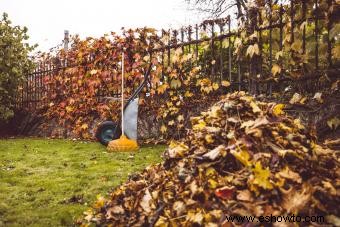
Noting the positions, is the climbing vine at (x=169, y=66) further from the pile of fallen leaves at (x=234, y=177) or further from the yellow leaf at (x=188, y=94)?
the pile of fallen leaves at (x=234, y=177)

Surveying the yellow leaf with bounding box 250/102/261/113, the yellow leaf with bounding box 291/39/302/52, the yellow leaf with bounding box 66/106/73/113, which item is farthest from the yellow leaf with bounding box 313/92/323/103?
the yellow leaf with bounding box 66/106/73/113

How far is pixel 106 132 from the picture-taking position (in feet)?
24.1

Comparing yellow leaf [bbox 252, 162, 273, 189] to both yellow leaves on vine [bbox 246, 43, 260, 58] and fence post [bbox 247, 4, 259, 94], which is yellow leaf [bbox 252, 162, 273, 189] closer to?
yellow leaves on vine [bbox 246, 43, 260, 58]

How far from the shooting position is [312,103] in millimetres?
4734

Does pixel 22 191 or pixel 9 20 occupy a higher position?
pixel 9 20

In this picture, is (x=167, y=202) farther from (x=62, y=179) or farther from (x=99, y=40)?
(x=99, y=40)

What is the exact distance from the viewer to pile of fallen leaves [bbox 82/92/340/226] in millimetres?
2293

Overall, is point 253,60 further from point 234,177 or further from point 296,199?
point 296,199

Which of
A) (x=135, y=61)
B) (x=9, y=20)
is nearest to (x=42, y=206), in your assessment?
(x=135, y=61)

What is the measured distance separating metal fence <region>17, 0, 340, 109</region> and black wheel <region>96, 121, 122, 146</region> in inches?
60.7

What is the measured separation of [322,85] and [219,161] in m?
2.63

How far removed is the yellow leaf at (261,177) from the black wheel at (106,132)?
16.3 ft

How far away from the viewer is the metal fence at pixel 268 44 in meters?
4.66

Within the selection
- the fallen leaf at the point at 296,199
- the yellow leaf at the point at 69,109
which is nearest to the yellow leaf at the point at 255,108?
the fallen leaf at the point at 296,199
